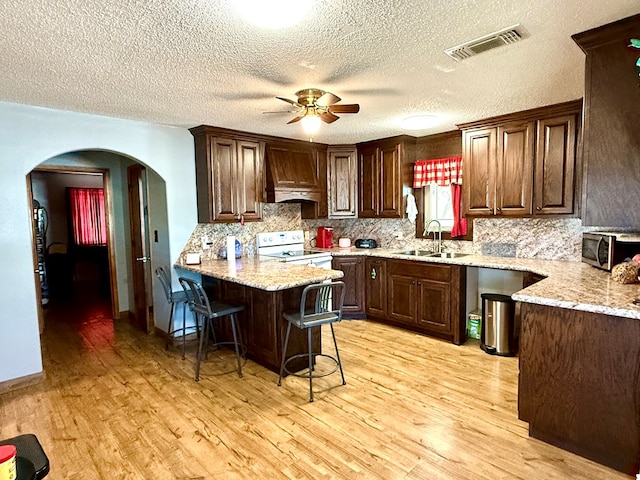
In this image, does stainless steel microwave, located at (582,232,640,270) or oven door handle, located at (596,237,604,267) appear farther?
oven door handle, located at (596,237,604,267)

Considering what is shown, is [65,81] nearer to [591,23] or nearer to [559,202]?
[591,23]

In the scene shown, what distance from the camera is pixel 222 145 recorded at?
13.3ft

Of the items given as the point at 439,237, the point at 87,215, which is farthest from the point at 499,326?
the point at 87,215

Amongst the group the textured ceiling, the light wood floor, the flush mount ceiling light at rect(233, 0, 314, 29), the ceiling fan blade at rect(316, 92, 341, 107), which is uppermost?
the textured ceiling

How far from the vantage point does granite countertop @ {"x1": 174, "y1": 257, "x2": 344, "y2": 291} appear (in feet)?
9.26

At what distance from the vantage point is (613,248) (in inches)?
107

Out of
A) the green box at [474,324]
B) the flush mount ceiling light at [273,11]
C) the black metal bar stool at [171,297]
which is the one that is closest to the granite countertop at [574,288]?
the green box at [474,324]

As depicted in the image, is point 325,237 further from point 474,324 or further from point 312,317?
point 312,317

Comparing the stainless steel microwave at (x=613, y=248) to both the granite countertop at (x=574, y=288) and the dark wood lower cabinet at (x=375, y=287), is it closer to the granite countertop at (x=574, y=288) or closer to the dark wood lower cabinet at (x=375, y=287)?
the granite countertop at (x=574, y=288)

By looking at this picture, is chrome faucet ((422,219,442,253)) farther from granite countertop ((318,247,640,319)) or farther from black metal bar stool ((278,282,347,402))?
black metal bar stool ((278,282,347,402))

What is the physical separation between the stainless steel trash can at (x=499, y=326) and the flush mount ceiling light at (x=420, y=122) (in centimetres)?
183

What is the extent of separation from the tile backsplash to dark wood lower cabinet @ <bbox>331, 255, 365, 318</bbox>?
67 centimetres

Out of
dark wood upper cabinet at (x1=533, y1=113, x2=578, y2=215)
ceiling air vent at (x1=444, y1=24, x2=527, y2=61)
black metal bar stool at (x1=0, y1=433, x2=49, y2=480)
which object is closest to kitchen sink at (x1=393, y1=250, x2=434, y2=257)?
dark wood upper cabinet at (x1=533, y1=113, x2=578, y2=215)

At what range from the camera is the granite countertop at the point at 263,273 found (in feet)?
9.26
